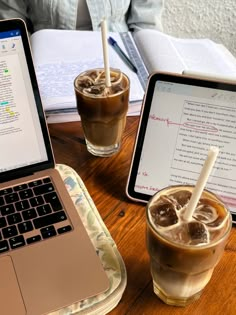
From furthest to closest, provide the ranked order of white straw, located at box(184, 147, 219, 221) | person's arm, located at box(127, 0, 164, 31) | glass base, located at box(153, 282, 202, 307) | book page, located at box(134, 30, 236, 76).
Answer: person's arm, located at box(127, 0, 164, 31)
book page, located at box(134, 30, 236, 76)
glass base, located at box(153, 282, 202, 307)
white straw, located at box(184, 147, 219, 221)

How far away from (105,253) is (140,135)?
0.58 feet

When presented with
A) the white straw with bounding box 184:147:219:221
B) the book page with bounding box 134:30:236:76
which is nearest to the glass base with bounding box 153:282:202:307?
the white straw with bounding box 184:147:219:221

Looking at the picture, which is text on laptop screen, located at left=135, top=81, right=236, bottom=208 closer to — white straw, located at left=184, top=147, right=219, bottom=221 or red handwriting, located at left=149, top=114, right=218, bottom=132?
red handwriting, located at left=149, top=114, right=218, bottom=132

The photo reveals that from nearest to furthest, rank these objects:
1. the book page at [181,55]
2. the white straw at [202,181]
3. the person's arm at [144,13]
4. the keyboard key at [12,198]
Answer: the white straw at [202,181] → the keyboard key at [12,198] → the book page at [181,55] → the person's arm at [144,13]

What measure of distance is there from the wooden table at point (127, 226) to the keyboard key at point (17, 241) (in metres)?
0.13

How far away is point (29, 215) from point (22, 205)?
23 millimetres

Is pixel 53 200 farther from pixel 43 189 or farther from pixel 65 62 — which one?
pixel 65 62

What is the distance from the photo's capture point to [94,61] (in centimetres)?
91

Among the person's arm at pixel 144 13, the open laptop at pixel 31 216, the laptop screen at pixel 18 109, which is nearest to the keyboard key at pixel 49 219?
the open laptop at pixel 31 216

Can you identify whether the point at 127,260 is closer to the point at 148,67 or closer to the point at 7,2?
the point at 148,67

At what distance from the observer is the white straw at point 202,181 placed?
0.37m

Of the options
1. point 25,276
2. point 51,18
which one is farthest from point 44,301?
point 51,18

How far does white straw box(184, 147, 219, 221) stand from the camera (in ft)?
1.22

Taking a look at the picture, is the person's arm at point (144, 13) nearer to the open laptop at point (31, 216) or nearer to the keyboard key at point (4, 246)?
the open laptop at point (31, 216)
